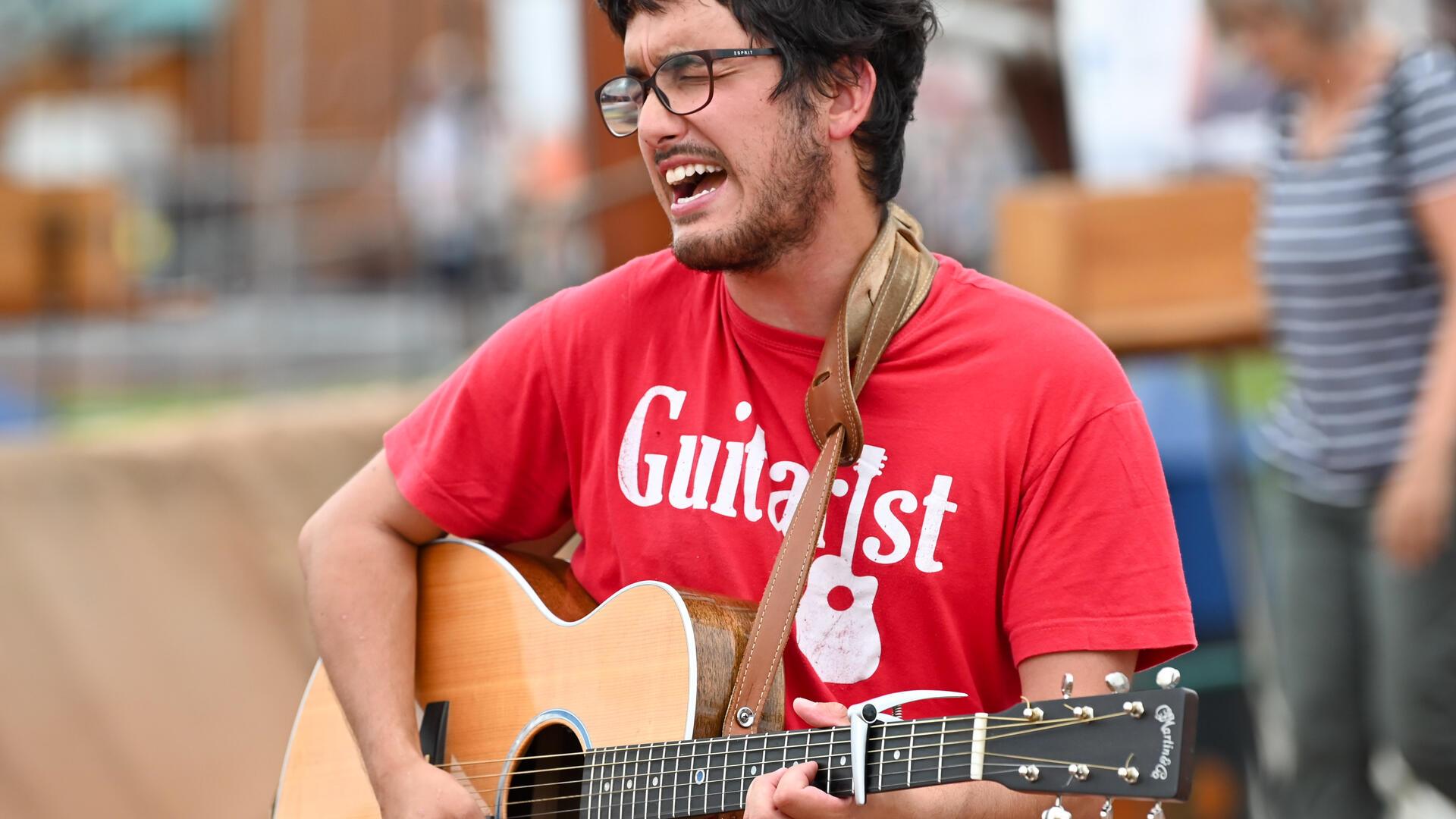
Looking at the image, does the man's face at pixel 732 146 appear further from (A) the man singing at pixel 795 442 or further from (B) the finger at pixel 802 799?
(B) the finger at pixel 802 799

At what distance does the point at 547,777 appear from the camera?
243cm

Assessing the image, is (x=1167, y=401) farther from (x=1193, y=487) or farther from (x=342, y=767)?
(x=342, y=767)

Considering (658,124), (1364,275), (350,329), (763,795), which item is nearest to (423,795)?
(763,795)

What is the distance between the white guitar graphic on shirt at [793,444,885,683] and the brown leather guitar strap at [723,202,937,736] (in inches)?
2.0

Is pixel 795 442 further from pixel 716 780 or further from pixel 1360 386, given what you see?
pixel 1360 386

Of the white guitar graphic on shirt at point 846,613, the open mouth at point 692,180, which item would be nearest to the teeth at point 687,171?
the open mouth at point 692,180

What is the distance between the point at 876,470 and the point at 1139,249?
312cm

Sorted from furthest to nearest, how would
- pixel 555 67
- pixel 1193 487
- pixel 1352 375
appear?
pixel 555 67 → pixel 1193 487 → pixel 1352 375

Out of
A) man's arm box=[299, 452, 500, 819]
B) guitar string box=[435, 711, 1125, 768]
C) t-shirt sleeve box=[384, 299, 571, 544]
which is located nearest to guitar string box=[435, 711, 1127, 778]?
guitar string box=[435, 711, 1125, 768]

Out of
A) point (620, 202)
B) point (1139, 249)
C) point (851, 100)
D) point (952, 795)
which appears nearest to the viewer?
point (952, 795)

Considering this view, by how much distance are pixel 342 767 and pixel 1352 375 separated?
2.51 meters

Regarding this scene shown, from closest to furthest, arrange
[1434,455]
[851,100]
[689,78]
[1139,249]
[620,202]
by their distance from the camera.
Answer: [689,78]
[851,100]
[1434,455]
[1139,249]
[620,202]

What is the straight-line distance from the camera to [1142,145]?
235 inches

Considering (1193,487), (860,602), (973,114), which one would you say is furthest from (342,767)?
(973,114)
